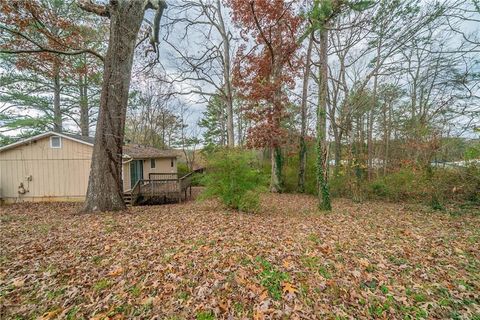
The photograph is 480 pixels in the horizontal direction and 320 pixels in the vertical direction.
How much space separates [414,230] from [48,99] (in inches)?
847

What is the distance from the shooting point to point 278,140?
1308 centimetres

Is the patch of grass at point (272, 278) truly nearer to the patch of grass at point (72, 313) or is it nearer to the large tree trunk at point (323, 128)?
the patch of grass at point (72, 313)

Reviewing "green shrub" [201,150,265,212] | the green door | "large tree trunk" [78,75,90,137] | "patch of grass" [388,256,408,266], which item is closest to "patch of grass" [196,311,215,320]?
"patch of grass" [388,256,408,266]

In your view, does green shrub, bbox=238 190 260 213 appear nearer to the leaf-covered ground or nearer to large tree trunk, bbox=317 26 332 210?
large tree trunk, bbox=317 26 332 210

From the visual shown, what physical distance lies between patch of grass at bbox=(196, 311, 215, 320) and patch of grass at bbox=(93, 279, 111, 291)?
4.75ft

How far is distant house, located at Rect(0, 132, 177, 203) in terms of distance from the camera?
11.8 meters

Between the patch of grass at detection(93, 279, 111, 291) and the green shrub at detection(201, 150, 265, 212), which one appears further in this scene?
the green shrub at detection(201, 150, 265, 212)

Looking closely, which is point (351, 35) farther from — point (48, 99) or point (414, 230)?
point (48, 99)

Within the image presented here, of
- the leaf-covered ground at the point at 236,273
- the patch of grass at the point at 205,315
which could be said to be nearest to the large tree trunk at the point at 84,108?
the leaf-covered ground at the point at 236,273

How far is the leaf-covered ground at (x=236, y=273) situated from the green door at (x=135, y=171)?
9.25 metres

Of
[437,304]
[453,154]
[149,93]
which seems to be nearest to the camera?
[437,304]

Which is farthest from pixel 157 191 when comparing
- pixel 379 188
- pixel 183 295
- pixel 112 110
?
pixel 379 188

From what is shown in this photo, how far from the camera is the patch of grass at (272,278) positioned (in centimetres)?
296

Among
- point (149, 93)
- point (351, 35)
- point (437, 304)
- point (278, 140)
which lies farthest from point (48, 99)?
point (437, 304)
